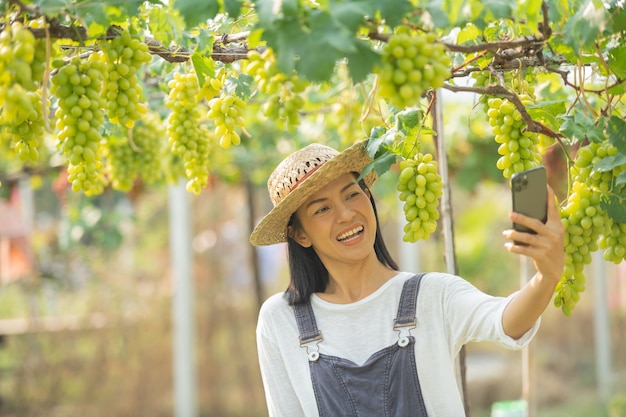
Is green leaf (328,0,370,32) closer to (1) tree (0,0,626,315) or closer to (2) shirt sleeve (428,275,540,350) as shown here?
(1) tree (0,0,626,315)

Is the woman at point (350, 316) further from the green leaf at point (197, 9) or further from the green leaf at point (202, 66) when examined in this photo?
the green leaf at point (197, 9)

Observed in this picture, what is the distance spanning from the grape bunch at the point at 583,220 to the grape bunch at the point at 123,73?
0.96m

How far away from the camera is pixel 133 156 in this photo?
9.90 feet

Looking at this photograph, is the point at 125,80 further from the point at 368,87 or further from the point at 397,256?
the point at 397,256

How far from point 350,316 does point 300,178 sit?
0.39m

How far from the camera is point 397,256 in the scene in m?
7.45

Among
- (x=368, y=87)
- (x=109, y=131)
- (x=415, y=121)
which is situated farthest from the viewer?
(x=368, y=87)

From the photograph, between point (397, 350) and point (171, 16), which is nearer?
point (171, 16)

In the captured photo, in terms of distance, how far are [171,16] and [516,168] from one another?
834 millimetres

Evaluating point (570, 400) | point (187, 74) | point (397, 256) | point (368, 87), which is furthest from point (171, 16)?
point (570, 400)

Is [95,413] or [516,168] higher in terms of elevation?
[516,168]

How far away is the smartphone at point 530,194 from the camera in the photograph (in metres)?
1.40

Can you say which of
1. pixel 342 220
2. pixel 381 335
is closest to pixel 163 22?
pixel 342 220

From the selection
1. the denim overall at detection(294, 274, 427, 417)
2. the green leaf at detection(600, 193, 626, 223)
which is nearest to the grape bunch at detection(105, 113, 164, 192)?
the denim overall at detection(294, 274, 427, 417)
